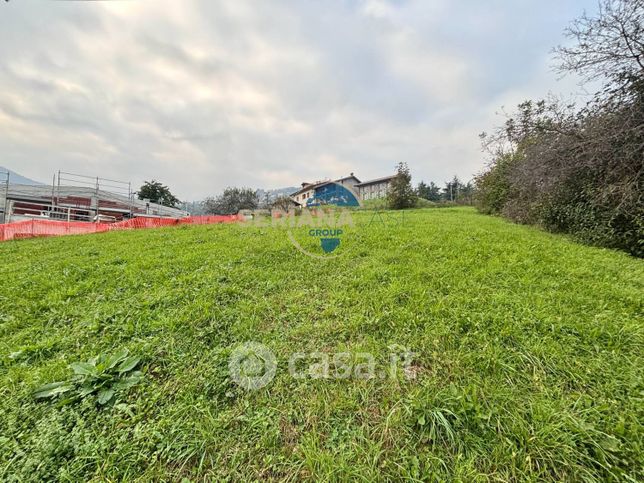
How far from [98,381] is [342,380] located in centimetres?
178

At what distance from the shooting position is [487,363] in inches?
68.4

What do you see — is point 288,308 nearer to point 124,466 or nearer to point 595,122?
point 124,466

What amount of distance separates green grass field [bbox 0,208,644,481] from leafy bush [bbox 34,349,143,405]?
0.16ft

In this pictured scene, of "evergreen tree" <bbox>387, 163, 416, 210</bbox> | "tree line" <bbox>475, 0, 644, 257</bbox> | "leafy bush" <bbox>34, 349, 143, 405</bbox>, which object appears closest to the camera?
"leafy bush" <bbox>34, 349, 143, 405</bbox>

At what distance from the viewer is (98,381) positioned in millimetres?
1700

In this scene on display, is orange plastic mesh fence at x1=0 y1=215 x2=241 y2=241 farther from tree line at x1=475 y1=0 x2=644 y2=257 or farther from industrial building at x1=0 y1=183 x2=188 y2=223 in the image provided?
tree line at x1=475 y1=0 x2=644 y2=257

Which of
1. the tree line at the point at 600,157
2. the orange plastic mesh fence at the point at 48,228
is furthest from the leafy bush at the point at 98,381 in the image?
the orange plastic mesh fence at the point at 48,228

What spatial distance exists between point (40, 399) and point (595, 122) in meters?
9.35
